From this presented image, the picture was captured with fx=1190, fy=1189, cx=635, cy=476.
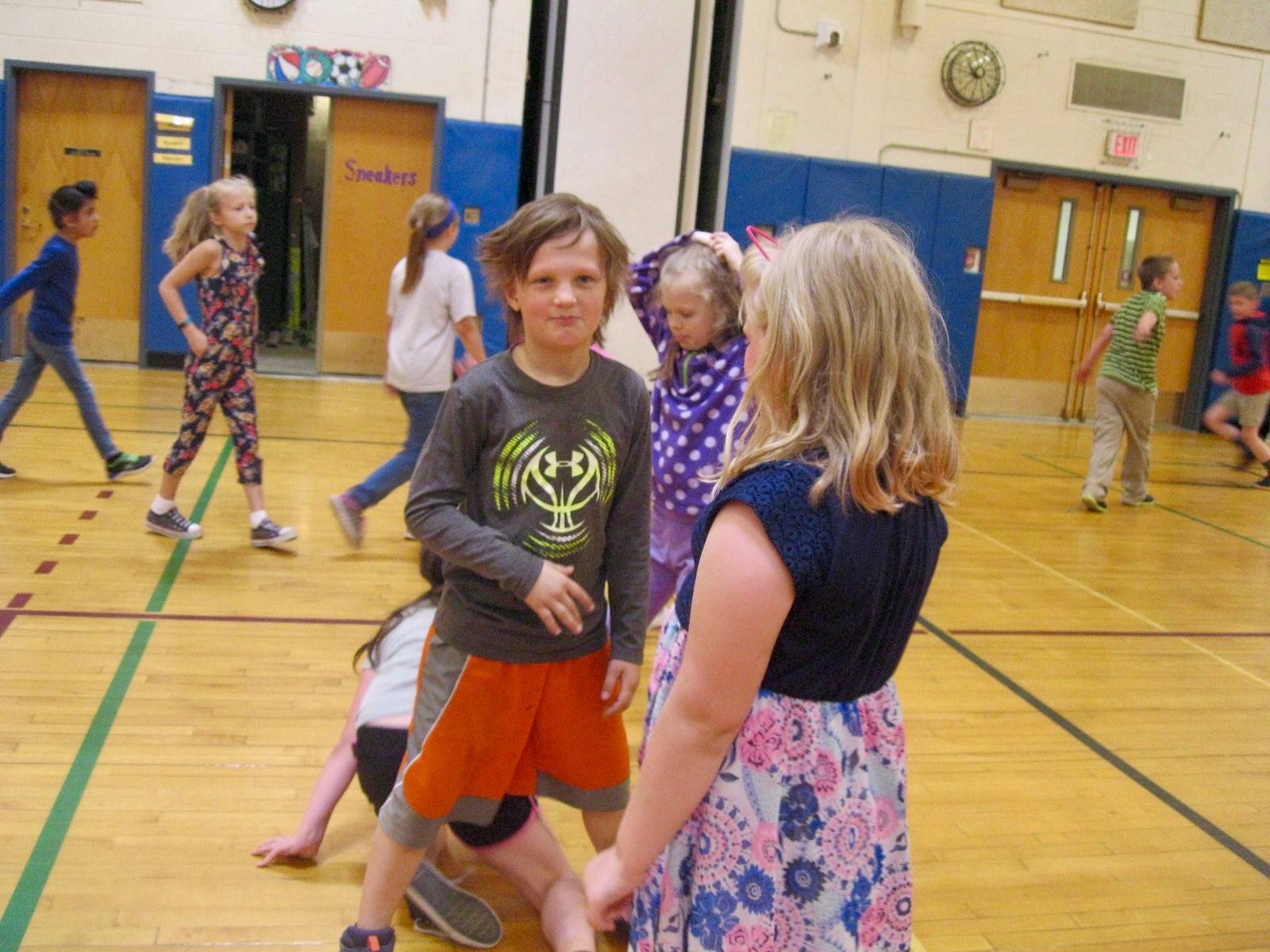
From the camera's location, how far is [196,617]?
3.64 meters

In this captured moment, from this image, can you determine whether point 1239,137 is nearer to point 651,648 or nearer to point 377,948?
point 651,648

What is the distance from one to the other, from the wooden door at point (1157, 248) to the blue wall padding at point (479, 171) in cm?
507

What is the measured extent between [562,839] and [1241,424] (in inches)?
262

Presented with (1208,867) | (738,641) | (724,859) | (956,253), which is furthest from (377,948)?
(956,253)

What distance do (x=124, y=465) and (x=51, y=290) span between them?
0.80 meters

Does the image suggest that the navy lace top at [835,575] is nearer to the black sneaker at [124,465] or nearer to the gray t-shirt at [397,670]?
the gray t-shirt at [397,670]

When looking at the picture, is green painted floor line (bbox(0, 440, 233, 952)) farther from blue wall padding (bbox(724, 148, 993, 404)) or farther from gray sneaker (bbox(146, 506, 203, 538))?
blue wall padding (bbox(724, 148, 993, 404))

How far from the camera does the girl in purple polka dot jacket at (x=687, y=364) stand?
9.18ft

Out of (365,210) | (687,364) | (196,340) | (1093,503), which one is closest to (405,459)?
(196,340)

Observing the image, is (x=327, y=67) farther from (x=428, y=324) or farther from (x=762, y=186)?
(x=428, y=324)

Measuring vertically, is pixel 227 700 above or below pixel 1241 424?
below

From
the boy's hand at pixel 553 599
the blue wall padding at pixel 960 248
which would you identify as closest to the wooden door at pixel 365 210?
the blue wall padding at pixel 960 248

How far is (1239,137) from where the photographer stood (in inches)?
400

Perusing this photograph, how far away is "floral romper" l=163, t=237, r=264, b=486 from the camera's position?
4246mm
